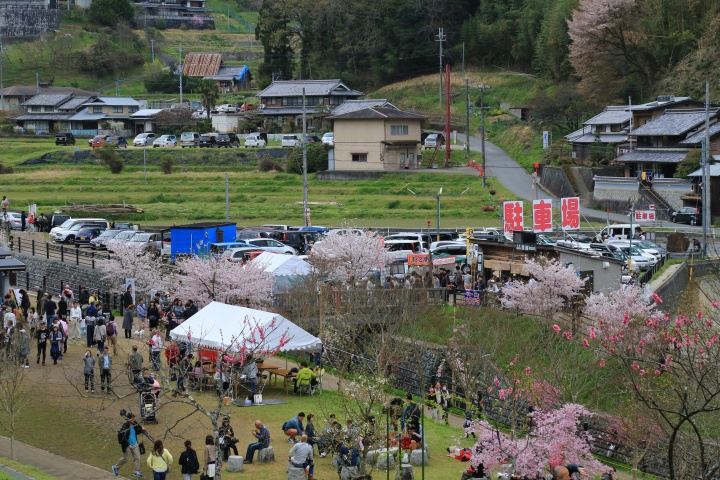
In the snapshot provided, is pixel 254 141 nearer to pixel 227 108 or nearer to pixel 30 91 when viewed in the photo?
pixel 227 108

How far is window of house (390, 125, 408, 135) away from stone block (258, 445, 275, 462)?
47416 millimetres

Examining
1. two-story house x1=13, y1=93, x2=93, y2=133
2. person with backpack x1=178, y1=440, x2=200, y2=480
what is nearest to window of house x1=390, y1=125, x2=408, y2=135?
two-story house x1=13, y1=93, x2=93, y2=133

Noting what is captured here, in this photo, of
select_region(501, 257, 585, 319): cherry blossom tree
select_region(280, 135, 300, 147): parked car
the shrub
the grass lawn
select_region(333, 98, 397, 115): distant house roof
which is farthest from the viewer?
select_region(333, 98, 397, 115): distant house roof

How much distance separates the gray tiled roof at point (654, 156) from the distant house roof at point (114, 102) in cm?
4473

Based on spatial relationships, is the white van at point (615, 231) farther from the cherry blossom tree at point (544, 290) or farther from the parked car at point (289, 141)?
the parked car at point (289, 141)

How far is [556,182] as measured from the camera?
57344 millimetres

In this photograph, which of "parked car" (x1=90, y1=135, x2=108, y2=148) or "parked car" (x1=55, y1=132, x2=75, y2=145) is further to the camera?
"parked car" (x1=55, y1=132, x2=75, y2=145)

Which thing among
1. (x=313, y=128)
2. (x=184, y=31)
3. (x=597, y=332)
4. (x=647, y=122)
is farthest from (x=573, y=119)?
(x=184, y=31)

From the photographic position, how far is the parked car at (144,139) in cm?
7400

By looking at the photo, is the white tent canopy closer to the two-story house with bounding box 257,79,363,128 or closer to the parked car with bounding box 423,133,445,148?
the parked car with bounding box 423,133,445,148

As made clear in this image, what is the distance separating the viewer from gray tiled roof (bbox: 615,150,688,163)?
52.4 meters

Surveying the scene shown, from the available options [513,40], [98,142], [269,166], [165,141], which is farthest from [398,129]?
[513,40]

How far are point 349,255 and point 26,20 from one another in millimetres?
90345

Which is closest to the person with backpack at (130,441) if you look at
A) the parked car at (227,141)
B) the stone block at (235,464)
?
the stone block at (235,464)
